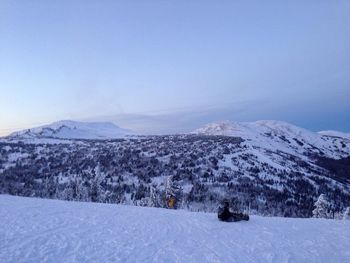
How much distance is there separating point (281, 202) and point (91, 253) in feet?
436

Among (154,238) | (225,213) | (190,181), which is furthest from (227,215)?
(190,181)

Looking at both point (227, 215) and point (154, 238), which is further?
point (227, 215)

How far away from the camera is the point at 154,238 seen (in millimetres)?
16375

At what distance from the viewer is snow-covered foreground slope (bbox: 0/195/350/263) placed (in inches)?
521

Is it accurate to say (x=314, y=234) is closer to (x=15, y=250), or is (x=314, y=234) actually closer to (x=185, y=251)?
(x=185, y=251)

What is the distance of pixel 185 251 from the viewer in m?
14.4

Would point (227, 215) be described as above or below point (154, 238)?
below

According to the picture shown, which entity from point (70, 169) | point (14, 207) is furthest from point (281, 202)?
point (14, 207)

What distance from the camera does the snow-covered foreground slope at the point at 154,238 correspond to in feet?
43.4

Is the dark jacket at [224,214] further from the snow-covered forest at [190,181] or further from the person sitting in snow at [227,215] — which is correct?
the snow-covered forest at [190,181]

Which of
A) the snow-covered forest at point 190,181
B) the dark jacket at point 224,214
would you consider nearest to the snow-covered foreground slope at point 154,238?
the dark jacket at point 224,214

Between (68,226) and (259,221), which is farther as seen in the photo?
(259,221)

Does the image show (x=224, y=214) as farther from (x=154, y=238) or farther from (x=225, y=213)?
(x=154, y=238)

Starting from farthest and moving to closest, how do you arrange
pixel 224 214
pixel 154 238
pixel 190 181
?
pixel 190 181, pixel 224 214, pixel 154 238
